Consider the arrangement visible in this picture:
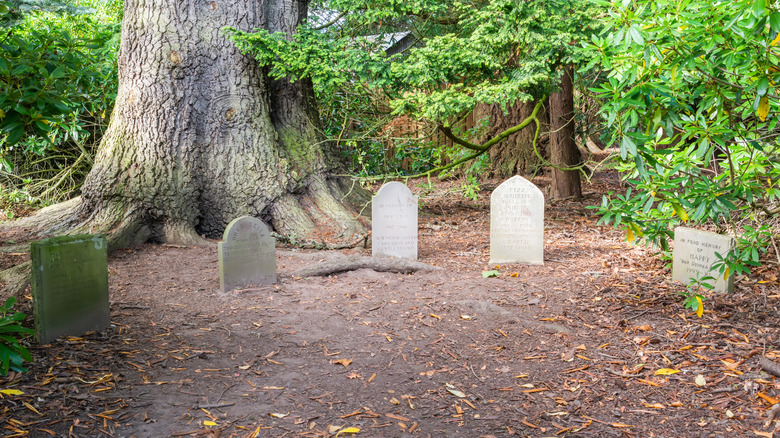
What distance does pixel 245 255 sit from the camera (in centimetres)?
568

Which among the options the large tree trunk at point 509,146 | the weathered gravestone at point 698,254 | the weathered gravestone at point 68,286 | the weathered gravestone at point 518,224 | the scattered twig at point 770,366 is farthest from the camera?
the large tree trunk at point 509,146

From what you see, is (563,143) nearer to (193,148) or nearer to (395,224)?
(395,224)

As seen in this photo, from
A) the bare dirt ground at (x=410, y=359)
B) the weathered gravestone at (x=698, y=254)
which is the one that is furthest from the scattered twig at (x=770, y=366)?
the weathered gravestone at (x=698, y=254)

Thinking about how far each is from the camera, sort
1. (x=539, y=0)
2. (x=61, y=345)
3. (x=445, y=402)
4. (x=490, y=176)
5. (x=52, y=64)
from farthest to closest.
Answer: (x=490, y=176), (x=539, y=0), (x=61, y=345), (x=445, y=402), (x=52, y=64)

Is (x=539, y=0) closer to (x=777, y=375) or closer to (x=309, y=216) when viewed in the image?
(x=309, y=216)

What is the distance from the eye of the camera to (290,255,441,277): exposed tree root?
6117 millimetres

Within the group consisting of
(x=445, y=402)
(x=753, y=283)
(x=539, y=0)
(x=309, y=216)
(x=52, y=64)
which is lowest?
(x=445, y=402)

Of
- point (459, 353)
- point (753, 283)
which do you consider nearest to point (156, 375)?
point (459, 353)

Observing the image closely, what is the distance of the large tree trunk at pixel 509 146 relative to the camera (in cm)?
1397

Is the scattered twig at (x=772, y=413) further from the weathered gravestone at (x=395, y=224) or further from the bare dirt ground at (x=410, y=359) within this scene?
the weathered gravestone at (x=395, y=224)

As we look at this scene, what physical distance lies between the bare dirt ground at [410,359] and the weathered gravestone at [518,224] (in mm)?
400

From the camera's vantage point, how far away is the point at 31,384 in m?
3.51

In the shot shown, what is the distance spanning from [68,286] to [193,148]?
11.4 feet

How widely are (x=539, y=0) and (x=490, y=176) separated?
7.79 metres
